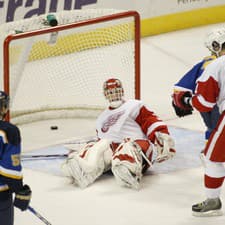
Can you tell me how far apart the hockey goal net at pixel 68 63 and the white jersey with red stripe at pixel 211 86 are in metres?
1.82

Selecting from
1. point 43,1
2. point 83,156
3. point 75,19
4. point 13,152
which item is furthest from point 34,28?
point 13,152

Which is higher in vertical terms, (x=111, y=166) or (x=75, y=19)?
(x=75, y=19)

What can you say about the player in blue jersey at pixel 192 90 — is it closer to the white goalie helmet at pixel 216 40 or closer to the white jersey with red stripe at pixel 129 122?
the white goalie helmet at pixel 216 40

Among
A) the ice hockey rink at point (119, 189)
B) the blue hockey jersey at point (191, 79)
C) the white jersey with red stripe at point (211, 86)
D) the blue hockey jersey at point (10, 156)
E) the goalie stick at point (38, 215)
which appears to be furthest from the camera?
the blue hockey jersey at point (191, 79)

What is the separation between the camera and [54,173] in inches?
260

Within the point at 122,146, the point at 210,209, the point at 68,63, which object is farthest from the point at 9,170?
the point at 68,63

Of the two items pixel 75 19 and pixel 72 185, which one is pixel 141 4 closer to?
pixel 75 19

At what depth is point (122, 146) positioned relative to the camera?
21.0ft

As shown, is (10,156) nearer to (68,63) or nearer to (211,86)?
(211,86)

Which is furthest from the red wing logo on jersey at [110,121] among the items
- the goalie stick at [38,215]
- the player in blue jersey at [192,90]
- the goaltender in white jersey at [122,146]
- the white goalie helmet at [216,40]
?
the goalie stick at [38,215]

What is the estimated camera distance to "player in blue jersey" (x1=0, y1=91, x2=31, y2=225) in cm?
449

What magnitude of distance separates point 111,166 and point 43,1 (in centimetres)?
314

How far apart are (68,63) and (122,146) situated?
176cm

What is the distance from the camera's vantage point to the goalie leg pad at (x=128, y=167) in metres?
6.23
